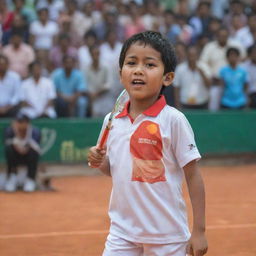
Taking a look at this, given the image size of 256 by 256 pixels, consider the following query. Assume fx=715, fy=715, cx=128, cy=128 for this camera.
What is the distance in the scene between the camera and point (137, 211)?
3.85m

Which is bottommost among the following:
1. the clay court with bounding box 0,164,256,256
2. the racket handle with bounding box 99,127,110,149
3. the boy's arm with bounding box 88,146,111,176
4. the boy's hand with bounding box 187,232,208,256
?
the clay court with bounding box 0,164,256,256

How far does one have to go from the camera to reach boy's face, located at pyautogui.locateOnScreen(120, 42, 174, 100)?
378 cm

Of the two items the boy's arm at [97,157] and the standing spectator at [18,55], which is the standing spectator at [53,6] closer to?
the standing spectator at [18,55]

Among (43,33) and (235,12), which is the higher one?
(235,12)

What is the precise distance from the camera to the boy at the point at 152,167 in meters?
3.79

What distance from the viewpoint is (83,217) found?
8875mm

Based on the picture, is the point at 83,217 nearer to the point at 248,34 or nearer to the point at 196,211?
the point at 196,211

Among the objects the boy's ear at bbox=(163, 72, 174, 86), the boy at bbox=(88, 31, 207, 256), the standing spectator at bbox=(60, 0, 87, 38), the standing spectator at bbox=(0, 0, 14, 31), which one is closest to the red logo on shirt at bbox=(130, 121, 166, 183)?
the boy at bbox=(88, 31, 207, 256)

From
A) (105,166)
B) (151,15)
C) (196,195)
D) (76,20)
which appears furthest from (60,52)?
(196,195)

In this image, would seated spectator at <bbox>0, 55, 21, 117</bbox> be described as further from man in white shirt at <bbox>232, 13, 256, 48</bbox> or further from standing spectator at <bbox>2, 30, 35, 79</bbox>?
man in white shirt at <bbox>232, 13, 256, 48</bbox>

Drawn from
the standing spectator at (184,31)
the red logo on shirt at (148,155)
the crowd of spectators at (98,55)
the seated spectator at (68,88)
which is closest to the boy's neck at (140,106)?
the red logo on shirt at (148,155)

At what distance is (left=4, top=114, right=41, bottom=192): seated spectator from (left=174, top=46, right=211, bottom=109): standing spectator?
347 centimetres

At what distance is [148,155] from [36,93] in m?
9.11

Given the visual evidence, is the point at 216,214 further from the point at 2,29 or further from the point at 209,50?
the point at 2,29
